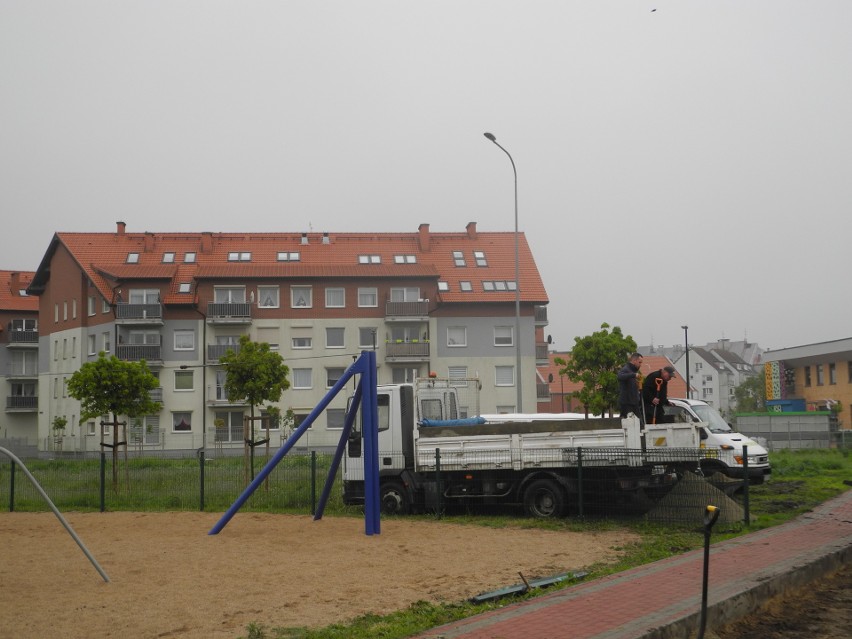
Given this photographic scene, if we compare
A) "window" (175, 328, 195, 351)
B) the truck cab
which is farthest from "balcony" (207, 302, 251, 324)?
the truck cab

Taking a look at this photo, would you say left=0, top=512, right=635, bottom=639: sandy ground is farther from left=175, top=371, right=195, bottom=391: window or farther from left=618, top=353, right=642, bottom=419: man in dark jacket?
left=175, top=371, right=195, bottom=391: window

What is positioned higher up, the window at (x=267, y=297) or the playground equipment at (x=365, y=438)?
the window at (x=267, y=297)

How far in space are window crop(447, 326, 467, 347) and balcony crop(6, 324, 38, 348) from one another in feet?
107

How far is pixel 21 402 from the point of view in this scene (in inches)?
2667

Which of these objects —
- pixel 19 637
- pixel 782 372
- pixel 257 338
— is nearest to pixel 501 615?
pixel 19 637

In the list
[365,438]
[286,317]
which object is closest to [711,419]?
[365,438]

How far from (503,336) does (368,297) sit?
8595 millimetres

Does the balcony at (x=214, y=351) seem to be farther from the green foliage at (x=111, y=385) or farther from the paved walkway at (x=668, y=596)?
the paved walkway at (x=668, y=596)

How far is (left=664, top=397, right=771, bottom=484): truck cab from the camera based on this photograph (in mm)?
19656

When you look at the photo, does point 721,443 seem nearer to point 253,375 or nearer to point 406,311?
point 253,375

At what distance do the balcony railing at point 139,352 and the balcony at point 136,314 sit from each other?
140 cm

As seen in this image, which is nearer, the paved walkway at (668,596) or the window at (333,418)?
the paved walkway at (668,596)

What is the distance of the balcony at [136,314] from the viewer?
54.1m

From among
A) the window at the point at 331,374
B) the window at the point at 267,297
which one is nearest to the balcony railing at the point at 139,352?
the window at the point at 267,297
